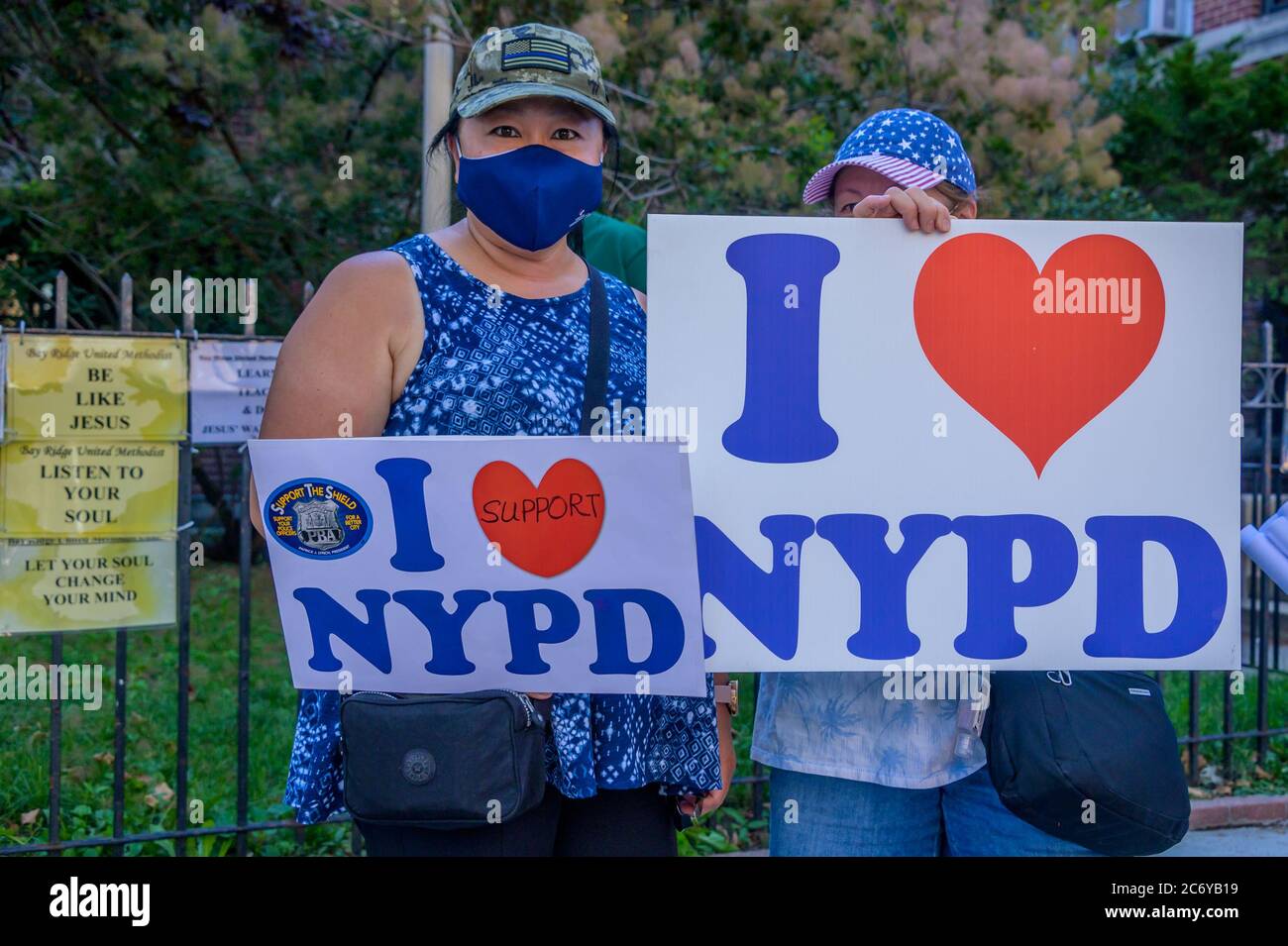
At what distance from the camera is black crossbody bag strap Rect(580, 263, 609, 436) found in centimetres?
208

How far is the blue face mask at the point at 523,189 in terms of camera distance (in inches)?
84.1

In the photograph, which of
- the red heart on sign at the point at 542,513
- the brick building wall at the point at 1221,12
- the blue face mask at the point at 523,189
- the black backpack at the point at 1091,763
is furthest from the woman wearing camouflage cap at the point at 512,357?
the brick building wall at the point at 1221,12

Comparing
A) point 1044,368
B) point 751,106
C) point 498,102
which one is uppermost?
point 751,106

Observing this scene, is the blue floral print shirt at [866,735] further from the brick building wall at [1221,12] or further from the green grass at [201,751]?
the brick building wall at [1221,12]

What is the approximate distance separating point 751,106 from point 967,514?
5424 mm

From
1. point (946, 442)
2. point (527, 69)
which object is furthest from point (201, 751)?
point (946, 442)

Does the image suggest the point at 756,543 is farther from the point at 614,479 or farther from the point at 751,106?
the point at 751,106

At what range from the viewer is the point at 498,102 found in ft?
6.81

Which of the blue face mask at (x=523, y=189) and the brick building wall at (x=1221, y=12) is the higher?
the brick building wall at (x=1221, y=12)

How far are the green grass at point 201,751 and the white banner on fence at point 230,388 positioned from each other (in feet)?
4.49

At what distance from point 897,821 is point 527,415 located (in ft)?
3.11

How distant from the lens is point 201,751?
5387 millimetres

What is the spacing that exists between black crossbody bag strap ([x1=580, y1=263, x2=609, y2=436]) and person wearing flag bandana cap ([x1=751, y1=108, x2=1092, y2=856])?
1.56ft

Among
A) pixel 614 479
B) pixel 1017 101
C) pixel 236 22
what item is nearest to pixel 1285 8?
pixel 1017 101
